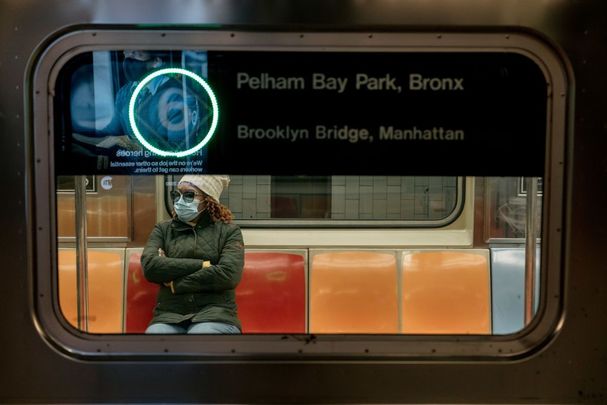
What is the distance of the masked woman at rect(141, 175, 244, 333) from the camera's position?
2881mm

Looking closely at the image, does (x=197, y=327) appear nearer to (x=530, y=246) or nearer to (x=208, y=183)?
(x=208, y=183)

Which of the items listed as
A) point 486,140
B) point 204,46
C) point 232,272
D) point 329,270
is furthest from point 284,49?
point 329,270

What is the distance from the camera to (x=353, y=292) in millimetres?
3949

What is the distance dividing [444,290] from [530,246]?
1854mm

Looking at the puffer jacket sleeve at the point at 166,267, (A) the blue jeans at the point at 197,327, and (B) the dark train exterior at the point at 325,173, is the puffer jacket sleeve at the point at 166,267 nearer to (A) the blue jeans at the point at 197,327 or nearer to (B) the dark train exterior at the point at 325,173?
(A) the blue jeans at the point at 197,327

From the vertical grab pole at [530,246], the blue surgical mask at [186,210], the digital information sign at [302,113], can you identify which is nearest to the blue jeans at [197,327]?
the blue surgical mask at [186,210]

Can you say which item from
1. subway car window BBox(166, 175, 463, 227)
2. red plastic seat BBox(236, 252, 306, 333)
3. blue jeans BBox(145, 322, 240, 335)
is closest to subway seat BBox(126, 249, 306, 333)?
red plastic seat BBox(236, 252, 306, 333)

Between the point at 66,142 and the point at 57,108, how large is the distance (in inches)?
4.1

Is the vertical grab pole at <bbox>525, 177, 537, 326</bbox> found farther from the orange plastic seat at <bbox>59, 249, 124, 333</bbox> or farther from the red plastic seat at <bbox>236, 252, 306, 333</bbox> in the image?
the orange plastic seat at <bbox>59, 249, 124, 333</bbox>

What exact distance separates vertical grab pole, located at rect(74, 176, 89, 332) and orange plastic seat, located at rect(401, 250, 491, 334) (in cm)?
210

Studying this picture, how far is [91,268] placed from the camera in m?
3.72

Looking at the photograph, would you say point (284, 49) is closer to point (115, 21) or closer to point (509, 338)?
point (115, 21)

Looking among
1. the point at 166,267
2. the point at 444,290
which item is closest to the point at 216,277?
the point at 166,267

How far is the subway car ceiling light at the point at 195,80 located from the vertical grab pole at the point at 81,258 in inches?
21.3
